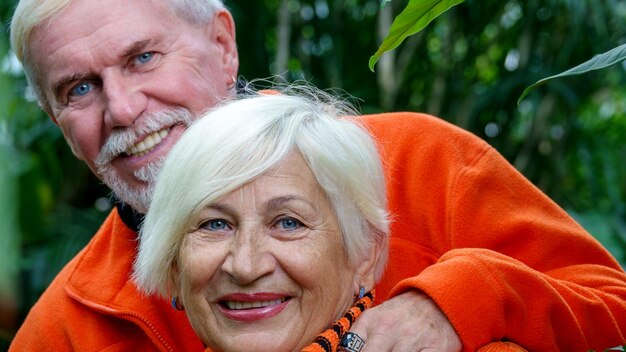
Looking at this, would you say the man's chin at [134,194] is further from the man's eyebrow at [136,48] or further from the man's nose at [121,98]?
the man's eyebrow at [136,48]

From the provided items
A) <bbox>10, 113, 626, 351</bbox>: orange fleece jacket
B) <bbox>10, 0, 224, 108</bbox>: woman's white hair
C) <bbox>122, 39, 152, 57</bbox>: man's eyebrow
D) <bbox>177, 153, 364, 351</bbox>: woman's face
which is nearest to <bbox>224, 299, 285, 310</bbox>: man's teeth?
<bbox>177, 153, 364, 351</bbox>: woman's face

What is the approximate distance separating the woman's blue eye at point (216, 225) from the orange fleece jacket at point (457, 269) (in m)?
0.35

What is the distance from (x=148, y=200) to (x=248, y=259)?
0.72 metres

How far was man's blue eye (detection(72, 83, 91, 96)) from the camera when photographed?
2455 mm

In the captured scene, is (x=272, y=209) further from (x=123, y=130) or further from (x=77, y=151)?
(x=77, y=151)

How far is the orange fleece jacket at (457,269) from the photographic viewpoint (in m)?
1.84

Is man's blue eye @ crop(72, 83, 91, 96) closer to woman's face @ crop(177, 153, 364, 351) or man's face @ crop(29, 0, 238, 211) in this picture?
man's face @ crop(29, 0, 238, 211)

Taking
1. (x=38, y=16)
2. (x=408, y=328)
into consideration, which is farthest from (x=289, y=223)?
(x=38, y=16)

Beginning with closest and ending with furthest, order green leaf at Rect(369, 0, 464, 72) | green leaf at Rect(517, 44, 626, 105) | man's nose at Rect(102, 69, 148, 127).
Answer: green leaf at Rect(517, 44, 626, 105), green leaf at Rect(369, 0, 464, 72), man's nose at Rect(102, 69, 148, 127)

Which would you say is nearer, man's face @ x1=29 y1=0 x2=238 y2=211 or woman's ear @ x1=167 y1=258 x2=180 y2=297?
woman's ear @ x1=167 y1=258 x2=180 y2=297

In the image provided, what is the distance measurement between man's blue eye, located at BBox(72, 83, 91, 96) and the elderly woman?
627mm

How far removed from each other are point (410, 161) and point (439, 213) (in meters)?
0.15

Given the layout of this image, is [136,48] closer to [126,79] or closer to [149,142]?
[126,79]

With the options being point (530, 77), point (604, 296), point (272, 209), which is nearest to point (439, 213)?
point (604, 296)
